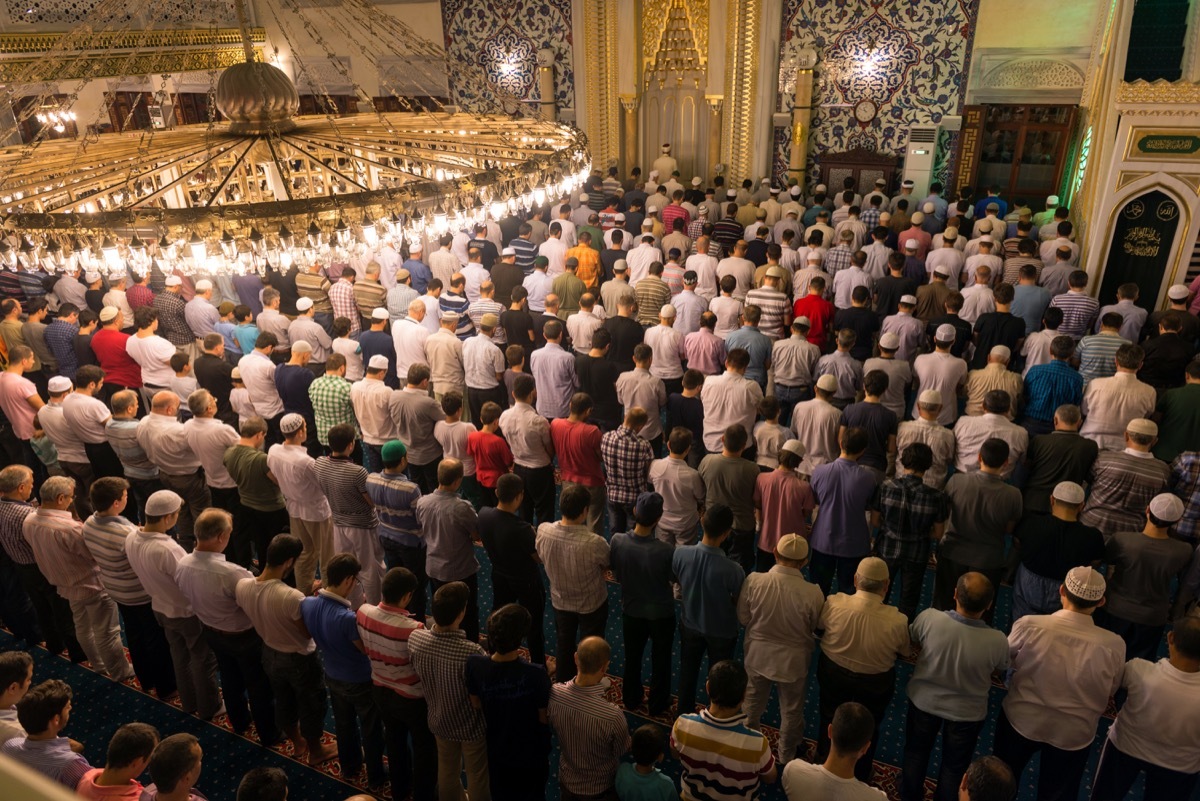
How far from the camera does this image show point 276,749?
13.1 feet

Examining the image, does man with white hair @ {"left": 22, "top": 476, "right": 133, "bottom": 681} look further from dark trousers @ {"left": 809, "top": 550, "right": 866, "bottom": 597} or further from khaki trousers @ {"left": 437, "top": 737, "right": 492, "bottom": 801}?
dark trousers @ {"left": 809, "top": 550, "right": 866, "bottom": 597}

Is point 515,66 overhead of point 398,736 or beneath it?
overhead

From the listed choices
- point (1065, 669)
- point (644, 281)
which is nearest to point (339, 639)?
A: point (1065, 669)

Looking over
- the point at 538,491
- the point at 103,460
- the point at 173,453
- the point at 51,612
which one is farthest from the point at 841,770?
the point at 103,460

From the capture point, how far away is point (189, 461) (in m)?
4.99

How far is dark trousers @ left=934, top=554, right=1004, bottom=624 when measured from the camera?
13.6ft

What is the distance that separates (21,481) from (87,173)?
84.9 inches

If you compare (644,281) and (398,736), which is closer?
(398,736)

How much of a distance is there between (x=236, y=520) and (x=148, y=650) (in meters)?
0.96

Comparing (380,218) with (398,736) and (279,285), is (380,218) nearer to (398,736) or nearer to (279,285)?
(398,736)

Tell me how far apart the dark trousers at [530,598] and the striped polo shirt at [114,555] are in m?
1.69

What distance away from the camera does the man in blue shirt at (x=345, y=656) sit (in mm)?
3375

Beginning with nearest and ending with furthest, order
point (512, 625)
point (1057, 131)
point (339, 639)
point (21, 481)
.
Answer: point (512, 625) → point (339, 639) → point (21, 481) → point (1057, 131)

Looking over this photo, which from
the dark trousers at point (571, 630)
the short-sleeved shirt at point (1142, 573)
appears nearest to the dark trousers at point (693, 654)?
the dark trousers at point (571, 630)
